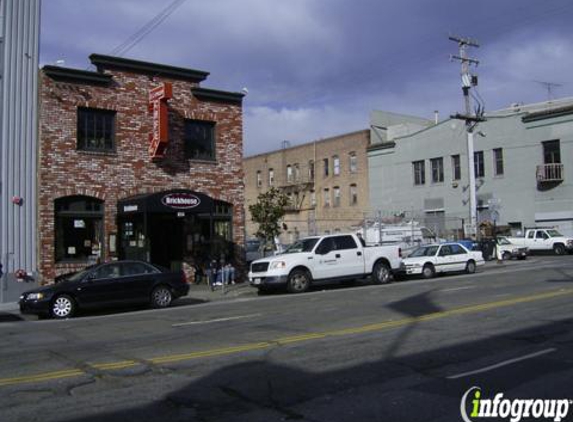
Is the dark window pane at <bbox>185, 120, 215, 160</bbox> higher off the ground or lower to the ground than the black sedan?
higher

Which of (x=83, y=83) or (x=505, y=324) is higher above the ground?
(x=83, y=83)

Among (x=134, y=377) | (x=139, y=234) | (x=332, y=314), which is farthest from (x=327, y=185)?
(x=134, y=377)

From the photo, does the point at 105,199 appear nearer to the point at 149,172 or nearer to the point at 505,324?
the point at 149,172

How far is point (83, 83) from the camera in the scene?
72.0 ft

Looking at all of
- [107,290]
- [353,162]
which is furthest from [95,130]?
[353,162]

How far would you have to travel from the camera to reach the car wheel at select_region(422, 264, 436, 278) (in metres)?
25.4

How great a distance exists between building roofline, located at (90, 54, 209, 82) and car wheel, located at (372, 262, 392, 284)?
32.3 feet

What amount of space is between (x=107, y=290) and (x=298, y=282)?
634cm

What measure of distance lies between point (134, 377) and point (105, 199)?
1510 cm

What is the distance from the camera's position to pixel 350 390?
6.99 meters

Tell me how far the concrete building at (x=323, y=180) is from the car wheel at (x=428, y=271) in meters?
25.8

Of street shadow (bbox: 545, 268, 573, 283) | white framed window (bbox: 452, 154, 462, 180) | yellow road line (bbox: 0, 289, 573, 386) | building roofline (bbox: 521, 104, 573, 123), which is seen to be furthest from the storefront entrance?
white framed window (bbox: 452, 154, 462, 180)

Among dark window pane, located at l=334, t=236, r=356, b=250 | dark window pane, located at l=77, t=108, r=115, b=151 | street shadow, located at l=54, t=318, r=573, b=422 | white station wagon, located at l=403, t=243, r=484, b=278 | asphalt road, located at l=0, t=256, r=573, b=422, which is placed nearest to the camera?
street shadow, located at l=54, t=318, r=573, b=422

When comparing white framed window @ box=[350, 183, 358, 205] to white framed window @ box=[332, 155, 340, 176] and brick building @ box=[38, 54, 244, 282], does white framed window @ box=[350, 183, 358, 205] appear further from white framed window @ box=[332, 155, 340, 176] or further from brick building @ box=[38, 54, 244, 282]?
brick building @ box=[38, 54, 244, 282]
